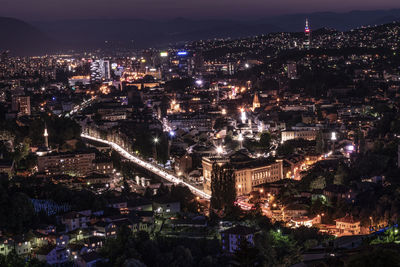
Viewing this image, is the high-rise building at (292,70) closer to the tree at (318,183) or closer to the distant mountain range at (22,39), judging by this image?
the tree at (318,183)

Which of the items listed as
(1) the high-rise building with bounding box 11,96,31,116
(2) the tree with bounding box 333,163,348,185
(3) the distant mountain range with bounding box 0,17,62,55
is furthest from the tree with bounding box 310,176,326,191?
(3) the distant mountain range with bounding box 0,17,62,55

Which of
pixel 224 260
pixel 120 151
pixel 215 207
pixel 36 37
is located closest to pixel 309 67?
pixel 120 151

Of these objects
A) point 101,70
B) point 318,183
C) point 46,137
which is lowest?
point 318,183

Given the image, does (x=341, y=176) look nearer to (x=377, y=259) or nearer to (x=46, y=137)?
(x=377, y=259)

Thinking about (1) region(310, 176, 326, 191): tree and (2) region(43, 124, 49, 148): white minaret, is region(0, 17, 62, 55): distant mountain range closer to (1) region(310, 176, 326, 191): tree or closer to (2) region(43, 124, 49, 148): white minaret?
(2) region(43, 124, 49, 148): white minaret

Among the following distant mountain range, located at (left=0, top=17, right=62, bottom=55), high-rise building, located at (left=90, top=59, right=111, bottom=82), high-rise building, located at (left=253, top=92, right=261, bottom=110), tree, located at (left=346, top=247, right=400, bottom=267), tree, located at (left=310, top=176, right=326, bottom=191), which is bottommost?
tree, located at (left=310, top=176, right=326, bottom=191)

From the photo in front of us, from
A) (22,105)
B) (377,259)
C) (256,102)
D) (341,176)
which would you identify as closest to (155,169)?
(341,176)
